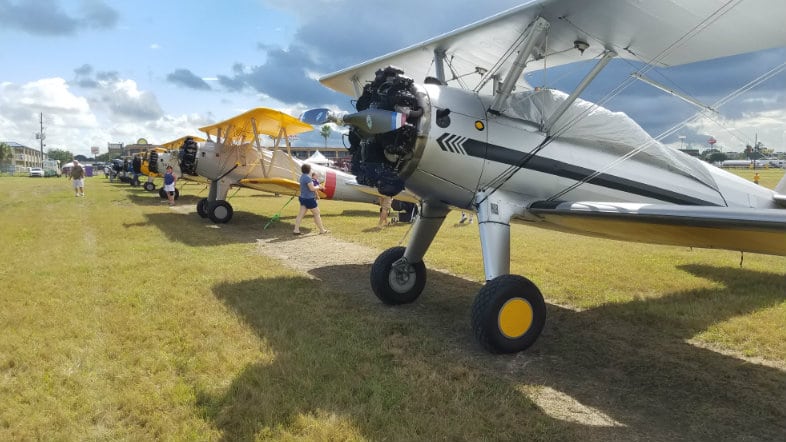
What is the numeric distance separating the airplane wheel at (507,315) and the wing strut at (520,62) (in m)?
1.70

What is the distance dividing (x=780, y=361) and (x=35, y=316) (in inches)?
273

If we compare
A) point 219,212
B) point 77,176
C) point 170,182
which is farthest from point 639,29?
point 77,176

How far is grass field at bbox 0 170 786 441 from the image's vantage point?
2.95 m

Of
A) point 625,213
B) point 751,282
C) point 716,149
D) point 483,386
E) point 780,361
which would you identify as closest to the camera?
point 483,386

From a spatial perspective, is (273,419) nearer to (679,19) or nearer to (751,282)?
(679,19)

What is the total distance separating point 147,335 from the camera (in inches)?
170

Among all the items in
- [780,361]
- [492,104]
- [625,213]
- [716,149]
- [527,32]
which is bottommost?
[780,361]

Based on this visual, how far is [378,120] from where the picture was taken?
13.1ft

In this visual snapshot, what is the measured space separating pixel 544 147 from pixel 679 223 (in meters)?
1.51

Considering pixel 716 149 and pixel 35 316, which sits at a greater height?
pixel 716 149

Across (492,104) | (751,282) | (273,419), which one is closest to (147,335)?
(273,419)

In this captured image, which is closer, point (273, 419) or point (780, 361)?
point (273, 419)

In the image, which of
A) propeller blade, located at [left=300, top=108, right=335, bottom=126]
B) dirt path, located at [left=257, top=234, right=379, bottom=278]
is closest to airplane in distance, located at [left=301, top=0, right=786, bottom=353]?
propeller blade, located at [left=300, top=108, right=335, bottom=126]

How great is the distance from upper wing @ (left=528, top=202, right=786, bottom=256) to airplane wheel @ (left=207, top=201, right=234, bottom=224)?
10481 millimetres
